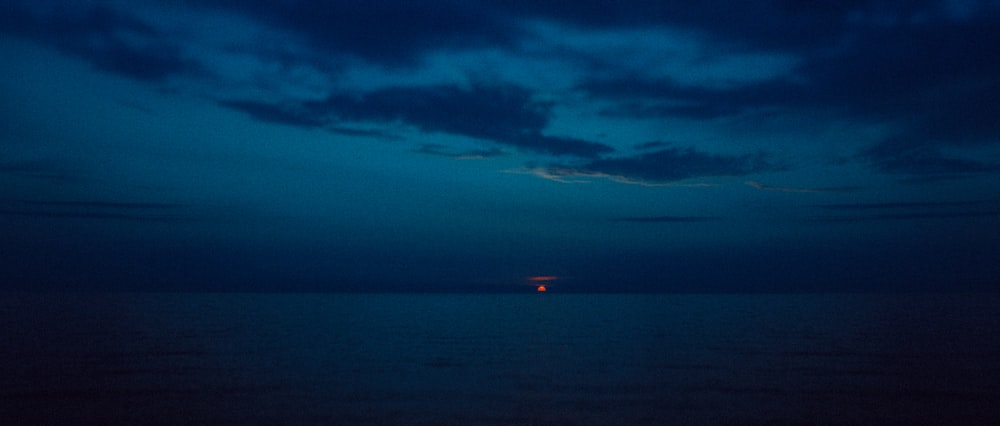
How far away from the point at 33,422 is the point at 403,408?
9807 mm

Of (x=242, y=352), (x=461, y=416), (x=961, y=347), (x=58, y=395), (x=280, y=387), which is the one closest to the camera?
(x=461, y=416)

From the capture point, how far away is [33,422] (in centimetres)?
1719

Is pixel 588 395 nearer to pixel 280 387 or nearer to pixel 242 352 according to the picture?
pixel 280 387

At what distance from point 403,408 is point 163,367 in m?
13.5

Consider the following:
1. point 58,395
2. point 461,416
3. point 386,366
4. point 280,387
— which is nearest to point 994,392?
point 461,416

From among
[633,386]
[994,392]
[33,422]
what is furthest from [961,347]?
[33,422]

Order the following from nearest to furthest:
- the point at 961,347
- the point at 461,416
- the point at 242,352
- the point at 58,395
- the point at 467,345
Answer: the point at 461,416 < the point at 58,395 < the point at 242,352 < the point at 961,347 < the point at 467,345

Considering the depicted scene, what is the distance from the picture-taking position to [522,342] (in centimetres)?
4066

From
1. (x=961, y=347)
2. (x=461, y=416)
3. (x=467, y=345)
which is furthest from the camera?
(x=467, y=345)

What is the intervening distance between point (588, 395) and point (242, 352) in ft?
64.4

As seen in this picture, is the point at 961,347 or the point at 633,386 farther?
the point at 961,347

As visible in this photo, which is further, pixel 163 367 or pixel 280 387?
pixel 163 367

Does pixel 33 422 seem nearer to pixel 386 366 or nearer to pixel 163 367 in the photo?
pixel 163 367

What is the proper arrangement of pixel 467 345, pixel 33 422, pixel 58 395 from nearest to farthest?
1. pixel 33 422
2. pixel 58 395
3. pixel 467 345
